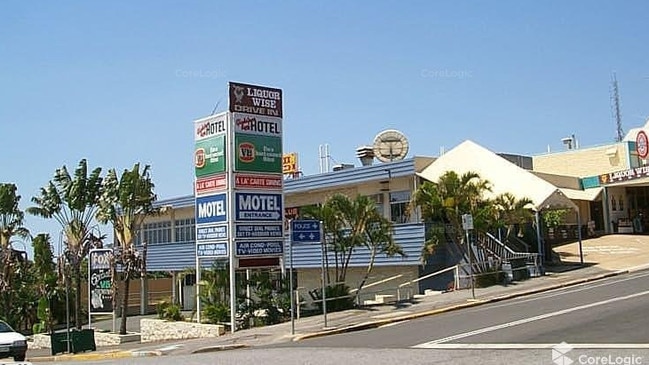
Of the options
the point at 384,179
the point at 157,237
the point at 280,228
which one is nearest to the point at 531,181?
the point at 384,179

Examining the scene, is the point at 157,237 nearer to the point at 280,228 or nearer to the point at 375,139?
the point at 375,139

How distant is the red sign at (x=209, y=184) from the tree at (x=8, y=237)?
65.9ft

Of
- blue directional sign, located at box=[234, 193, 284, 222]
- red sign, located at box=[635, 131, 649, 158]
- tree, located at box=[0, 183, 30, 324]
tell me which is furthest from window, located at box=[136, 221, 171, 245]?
red sign, located at box=[635, 131, 649, 158]

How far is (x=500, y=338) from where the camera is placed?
1487 centimetres

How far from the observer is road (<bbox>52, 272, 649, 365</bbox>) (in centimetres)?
1245

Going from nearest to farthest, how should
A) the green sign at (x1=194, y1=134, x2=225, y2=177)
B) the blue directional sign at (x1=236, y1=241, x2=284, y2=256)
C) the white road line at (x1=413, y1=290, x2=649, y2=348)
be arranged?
the white road line at (x1=413, y1=290, x2=649, y2=348) → the blue directional sign at (x1=236, y1=241, x2=284, y2=256) → the green sign at (x1=194, y1=134, x2=225, y2=177)

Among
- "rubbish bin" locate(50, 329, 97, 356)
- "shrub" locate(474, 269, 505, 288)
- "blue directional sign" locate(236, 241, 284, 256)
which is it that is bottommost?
"rubbish bin" locate(50, 329, 97, 356)

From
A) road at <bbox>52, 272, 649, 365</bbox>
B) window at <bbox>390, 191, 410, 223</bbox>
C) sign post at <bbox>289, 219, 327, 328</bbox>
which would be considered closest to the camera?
road at <bbox>52, 272, 649, 365</bbox>

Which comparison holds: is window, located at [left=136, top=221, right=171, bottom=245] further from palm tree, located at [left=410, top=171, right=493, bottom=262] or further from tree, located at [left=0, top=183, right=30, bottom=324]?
Result: palm tree, located at [left=410, top=171, right=493, bottom=262]

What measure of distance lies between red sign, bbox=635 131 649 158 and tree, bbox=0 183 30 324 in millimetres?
34849

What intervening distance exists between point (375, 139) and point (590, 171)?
55.5 feet

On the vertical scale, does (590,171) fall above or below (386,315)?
above

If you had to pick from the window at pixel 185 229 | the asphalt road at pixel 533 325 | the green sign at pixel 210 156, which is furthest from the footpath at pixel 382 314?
the window at pixel 185 229

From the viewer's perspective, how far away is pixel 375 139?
37.5 meters
